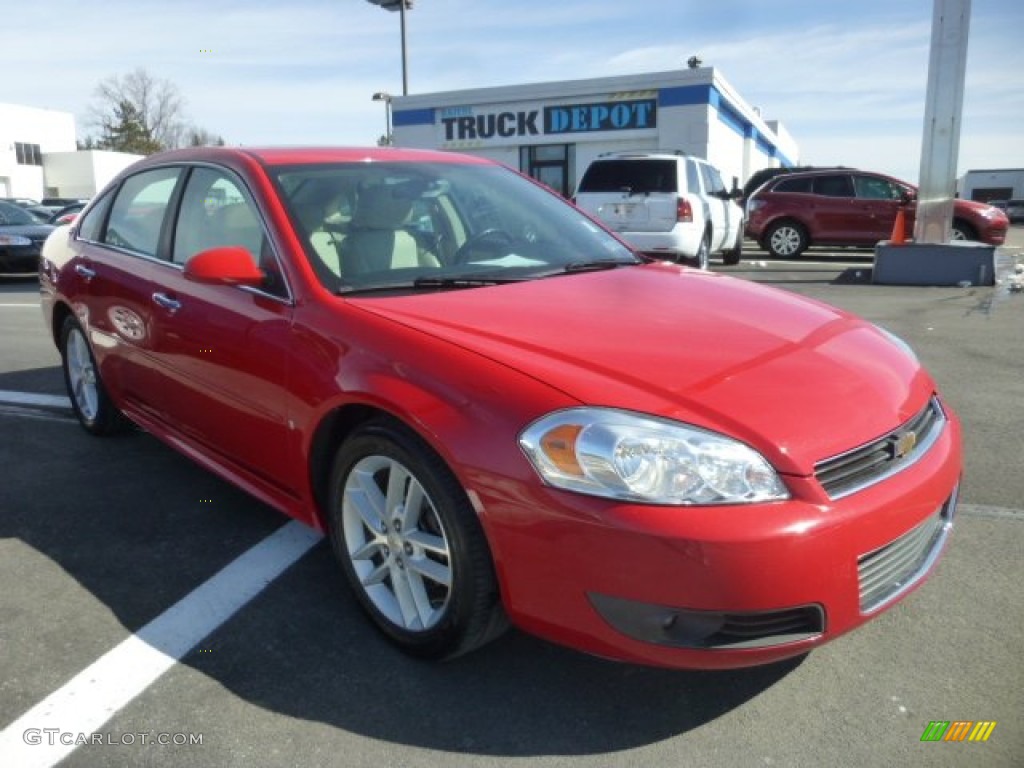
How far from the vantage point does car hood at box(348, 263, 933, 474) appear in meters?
2.11

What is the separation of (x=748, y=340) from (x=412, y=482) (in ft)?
3.63

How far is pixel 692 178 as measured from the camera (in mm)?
12102

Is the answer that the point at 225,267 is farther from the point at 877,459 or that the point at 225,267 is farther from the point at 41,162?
the point at 41,162

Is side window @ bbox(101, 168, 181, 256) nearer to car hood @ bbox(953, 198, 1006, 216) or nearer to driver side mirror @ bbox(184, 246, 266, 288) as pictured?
driver side mirror @ bbox(184, 246, 266, 288)

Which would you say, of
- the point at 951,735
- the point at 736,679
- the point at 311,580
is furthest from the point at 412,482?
the point at 951,735

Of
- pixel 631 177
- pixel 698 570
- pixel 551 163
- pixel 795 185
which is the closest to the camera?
pixel 698 570

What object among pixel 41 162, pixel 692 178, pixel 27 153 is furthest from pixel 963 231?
pixel 41 162

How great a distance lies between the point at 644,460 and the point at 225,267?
1644 mm

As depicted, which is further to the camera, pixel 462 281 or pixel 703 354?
pixel 462 281

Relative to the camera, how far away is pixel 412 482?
2.43m

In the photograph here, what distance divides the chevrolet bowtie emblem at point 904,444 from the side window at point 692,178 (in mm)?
9851

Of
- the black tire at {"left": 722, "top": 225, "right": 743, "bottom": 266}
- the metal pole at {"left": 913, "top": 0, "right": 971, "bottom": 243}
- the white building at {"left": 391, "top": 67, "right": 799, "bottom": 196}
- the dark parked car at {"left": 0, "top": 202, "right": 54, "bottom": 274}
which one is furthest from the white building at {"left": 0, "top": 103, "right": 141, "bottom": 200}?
the metal pole at {"left": 913, "top": 0, "right": 971, "bottom": 243}

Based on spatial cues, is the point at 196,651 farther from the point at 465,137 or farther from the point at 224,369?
the point at 465,137

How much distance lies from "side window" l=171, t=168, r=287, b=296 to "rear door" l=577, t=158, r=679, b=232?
8451 millimetres
